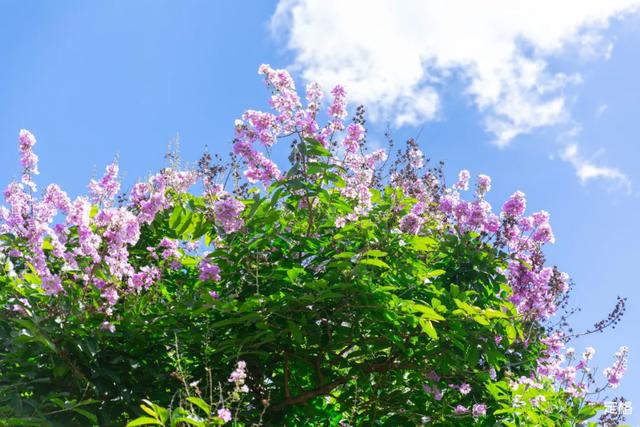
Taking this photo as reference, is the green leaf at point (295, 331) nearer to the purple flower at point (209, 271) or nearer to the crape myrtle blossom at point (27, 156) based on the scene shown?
the purple flower at point (209, 271)

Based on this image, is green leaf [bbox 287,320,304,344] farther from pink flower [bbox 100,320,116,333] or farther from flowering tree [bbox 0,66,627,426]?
pink flower [bbox 100,320,116,333]

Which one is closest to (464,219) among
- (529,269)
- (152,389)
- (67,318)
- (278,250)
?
(529,269)

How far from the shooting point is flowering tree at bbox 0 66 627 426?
4199mm

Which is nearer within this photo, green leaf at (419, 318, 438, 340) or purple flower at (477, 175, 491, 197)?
green leaf at (419, 318, 438, 340)

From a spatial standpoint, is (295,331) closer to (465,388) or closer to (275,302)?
(275,302)

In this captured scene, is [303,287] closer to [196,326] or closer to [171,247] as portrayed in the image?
[196,326]

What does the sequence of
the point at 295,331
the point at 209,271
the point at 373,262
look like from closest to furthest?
1. the point at 373,262
2. the point at 295,331
3. the point at 209,271

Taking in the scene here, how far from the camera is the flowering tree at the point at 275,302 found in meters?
4.20

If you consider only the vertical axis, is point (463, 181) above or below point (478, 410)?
above

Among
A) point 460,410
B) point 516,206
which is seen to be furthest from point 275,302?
point 516,206

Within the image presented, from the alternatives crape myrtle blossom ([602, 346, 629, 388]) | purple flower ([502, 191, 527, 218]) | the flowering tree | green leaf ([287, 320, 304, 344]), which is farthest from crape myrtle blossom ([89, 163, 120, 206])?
crape myrtle blossom ([602, 346, 629, 388])

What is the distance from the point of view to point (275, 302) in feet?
13.7

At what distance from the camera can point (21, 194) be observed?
470 cm

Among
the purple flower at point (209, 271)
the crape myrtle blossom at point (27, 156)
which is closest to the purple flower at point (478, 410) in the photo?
the purple flower at point (209, 271)
